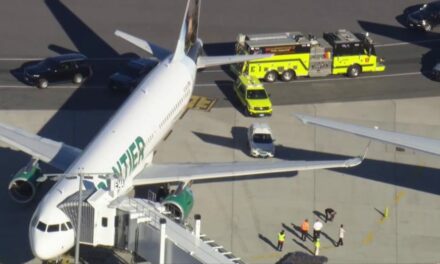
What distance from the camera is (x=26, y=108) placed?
77.2 m

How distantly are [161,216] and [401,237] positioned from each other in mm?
16659

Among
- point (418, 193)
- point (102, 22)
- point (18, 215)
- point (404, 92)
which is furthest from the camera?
point (102, 22)

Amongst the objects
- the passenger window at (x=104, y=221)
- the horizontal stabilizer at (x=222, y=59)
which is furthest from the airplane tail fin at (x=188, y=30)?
the passenger window at (x=104, y=221)

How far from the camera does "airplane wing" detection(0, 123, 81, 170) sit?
6600cm

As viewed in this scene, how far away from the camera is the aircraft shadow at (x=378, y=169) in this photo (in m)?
71.1

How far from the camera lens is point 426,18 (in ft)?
299

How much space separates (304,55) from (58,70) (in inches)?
740

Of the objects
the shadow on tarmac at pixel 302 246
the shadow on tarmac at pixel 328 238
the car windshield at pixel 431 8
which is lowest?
the shadow on tarmac at pixel 302 246

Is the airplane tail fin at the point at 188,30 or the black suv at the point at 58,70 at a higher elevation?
the airplane tail fin at the point at 188,30

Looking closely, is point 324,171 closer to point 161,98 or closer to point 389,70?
point 161,98

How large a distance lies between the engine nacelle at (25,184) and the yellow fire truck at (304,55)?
72.1ft

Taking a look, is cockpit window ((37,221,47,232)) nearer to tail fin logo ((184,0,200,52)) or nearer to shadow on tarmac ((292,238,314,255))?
shadow on tarmac ((292,238,314,255))

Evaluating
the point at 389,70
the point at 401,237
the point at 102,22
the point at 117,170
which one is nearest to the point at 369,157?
the point at 401,237

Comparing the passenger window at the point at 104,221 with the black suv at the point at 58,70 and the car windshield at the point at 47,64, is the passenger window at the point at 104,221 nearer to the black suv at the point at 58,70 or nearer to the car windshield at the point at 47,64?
the black suv at the point at 58,70
